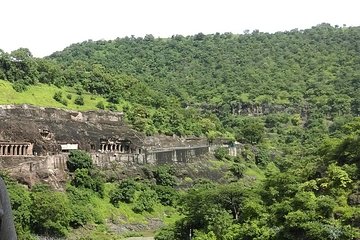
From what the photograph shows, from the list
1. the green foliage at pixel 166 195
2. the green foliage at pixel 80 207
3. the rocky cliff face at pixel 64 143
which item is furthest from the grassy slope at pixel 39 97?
the green foliage at pixel 166 195

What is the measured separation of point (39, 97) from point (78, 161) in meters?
13.1

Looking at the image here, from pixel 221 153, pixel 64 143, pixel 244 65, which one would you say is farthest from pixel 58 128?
pixel 244 65

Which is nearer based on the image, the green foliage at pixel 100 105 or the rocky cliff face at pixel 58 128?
the rocky cliff face at pixel 58 128

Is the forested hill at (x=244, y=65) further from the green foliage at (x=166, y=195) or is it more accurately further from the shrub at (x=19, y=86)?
the green foliage at (x=166, y=195)

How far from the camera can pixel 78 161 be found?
46.3 metres

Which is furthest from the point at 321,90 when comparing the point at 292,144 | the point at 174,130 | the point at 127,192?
the point at 127,192

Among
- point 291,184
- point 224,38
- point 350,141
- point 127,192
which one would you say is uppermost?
point 224,38

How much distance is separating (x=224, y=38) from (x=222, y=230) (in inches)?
4121

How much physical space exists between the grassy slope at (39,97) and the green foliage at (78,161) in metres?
9.16

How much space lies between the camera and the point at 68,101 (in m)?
59.8

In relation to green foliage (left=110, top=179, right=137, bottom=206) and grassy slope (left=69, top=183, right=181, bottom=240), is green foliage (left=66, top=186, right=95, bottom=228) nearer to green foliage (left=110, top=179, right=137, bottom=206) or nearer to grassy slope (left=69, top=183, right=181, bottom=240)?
grassy slope (left=69, top=183, right=181, bottom=240)

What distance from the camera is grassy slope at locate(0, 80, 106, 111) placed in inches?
2096

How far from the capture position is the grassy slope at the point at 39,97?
53.2 metres

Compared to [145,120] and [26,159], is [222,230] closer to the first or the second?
[26,159]
